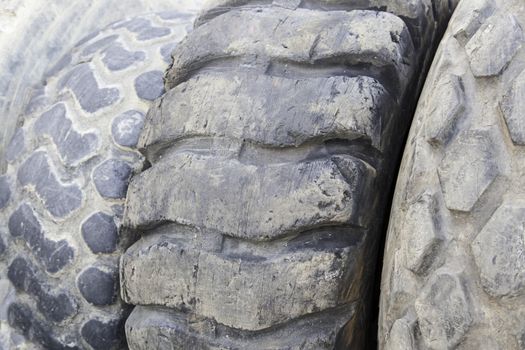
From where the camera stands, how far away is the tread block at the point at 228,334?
3.20 ft

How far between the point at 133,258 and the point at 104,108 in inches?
13.9

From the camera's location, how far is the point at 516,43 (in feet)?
2.87

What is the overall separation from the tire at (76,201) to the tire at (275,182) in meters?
0.16

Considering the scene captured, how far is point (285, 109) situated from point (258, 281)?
23 centimetres

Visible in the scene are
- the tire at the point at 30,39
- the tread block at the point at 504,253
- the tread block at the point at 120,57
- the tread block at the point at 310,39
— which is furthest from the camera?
the tire at the point at 30,39

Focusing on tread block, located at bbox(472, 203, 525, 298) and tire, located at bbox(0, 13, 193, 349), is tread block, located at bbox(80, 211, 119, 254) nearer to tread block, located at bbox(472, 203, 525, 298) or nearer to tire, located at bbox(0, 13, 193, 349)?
tire, located at bbox(0, 13, 193, 349)

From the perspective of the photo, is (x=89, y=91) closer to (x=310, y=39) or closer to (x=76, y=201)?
(x=76, y=201)

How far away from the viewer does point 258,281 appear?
958 millimetres

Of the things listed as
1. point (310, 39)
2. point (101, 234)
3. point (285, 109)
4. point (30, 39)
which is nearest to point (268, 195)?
point (285, 109)

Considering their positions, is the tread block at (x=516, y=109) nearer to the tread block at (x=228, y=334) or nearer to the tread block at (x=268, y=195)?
the tread block at (x=268, y=195)

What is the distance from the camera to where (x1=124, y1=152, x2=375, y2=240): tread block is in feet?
3.14

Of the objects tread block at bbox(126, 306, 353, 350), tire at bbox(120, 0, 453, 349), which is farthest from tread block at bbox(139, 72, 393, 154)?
tread block at bbox(126, 306, 353, 350)

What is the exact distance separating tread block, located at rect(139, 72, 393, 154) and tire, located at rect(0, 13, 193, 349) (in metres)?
0.27

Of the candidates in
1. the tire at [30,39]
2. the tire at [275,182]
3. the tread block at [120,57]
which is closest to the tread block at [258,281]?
the tire at [275,182]
